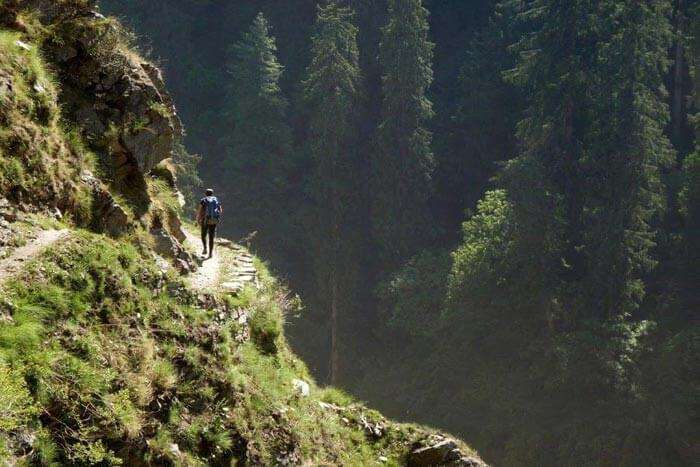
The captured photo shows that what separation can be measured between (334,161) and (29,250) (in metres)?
29.4

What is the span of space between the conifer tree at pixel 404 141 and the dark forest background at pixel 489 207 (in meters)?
0.10

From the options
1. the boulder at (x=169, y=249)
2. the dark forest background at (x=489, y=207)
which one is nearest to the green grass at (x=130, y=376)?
the boulder at (x=169, y=249)

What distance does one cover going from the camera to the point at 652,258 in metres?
29.9

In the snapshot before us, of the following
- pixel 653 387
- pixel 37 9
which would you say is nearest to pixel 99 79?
pixel 37 9

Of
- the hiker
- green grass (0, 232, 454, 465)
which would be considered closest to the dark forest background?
the hiker

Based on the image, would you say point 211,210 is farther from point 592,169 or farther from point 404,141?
point 404,141

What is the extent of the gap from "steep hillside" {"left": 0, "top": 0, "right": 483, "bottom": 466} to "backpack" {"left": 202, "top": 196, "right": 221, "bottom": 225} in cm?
50

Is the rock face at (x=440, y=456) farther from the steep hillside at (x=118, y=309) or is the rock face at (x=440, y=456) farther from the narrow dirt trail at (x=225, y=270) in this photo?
the narrow dirt trail at (x=225, y=270)

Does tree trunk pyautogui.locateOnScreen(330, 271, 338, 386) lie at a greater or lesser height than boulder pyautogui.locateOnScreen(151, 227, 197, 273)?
lesser

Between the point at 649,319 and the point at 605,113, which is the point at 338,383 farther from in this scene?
the point at 605,113

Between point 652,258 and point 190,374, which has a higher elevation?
point 652,258

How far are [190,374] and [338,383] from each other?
2683cm

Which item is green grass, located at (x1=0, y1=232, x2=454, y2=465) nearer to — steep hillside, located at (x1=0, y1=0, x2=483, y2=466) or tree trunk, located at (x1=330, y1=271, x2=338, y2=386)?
steep hillside, located at (x1=0, y1=0, x2=483, y2=466)

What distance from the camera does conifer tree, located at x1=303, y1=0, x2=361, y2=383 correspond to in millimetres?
35219
